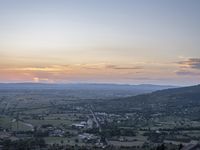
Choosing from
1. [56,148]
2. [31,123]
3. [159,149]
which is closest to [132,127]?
[31,123]

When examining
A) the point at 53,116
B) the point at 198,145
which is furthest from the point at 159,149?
the point at 53,116

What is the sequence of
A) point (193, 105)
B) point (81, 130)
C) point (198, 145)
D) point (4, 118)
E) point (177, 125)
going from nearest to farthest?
point (198, 145) < point (81, 130) < point (177, 125) < point (4, 118) < point (193, 105)

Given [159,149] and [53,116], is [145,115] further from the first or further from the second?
[159,149]

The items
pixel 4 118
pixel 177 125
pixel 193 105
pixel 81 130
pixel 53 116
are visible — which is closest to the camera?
pixel 81 130

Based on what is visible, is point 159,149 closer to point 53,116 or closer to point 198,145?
point 198,145

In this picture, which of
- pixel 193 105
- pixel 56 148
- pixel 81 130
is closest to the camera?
pixel 56 148

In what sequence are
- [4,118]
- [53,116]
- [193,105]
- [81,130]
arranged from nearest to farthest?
[81,130], [4,118], [53,116], [193,105]

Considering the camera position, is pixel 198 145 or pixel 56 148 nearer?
pixel 198 145

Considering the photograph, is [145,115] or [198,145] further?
[145,115]

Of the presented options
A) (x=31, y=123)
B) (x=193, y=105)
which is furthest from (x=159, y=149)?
(x=193, y=105)

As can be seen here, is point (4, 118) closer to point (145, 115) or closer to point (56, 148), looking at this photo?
point (145, 115)
